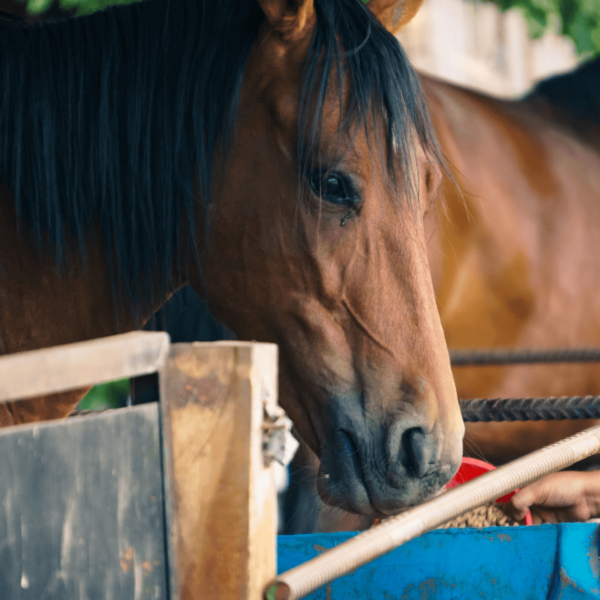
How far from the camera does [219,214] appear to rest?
47.1 inches

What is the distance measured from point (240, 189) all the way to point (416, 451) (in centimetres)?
53

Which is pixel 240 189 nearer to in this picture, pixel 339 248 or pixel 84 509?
pixel 339 248

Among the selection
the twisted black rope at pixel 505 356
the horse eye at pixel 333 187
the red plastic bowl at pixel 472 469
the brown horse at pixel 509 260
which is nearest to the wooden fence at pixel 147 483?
the horse eye at pixel 333 187

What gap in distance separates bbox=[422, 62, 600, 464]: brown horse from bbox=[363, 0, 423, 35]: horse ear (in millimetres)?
865

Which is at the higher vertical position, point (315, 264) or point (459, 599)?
point (315, 264)

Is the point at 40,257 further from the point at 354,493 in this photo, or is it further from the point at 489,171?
the point at 489,171

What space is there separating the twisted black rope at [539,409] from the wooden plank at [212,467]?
3.63ft

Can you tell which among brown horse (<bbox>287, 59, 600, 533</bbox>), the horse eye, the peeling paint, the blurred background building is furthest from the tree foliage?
the blurred background building

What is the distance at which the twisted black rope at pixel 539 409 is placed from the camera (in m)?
1.56

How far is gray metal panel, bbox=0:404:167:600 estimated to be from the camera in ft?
1.74

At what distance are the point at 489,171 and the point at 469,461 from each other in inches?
54.7

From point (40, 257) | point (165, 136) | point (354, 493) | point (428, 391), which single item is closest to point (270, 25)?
point (165, 136)

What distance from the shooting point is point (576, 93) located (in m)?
3.14

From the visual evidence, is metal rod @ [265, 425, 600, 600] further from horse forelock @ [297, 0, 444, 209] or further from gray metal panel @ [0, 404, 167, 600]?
horse forelock @ [297, 0, 444, 209]
